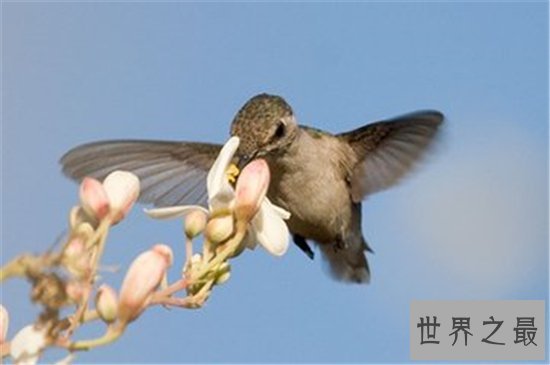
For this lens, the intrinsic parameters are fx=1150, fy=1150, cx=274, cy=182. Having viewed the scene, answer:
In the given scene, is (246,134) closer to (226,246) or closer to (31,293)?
(226,246)

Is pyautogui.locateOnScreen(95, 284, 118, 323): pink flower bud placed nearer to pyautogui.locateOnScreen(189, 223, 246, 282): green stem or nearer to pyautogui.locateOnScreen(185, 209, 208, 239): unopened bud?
pyautogui.locateOnScreen(189, 223, 246, 282): green stem

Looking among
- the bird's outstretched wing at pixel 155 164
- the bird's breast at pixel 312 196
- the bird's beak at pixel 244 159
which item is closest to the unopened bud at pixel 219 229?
the bird's beak at pixel 244 159

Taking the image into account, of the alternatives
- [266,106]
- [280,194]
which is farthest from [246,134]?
[280,194]

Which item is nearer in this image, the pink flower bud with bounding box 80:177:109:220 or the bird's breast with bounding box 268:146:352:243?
the pink flower bud with bounding box 80:177:109:220

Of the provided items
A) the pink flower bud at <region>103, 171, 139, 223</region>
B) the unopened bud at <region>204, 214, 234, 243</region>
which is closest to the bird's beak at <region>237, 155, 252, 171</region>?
the unopened bud at <region>204, 214, 234, 243</region>

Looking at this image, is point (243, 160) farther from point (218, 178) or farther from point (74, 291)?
point (74, 291)

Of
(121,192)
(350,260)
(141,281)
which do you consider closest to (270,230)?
(121,192)
